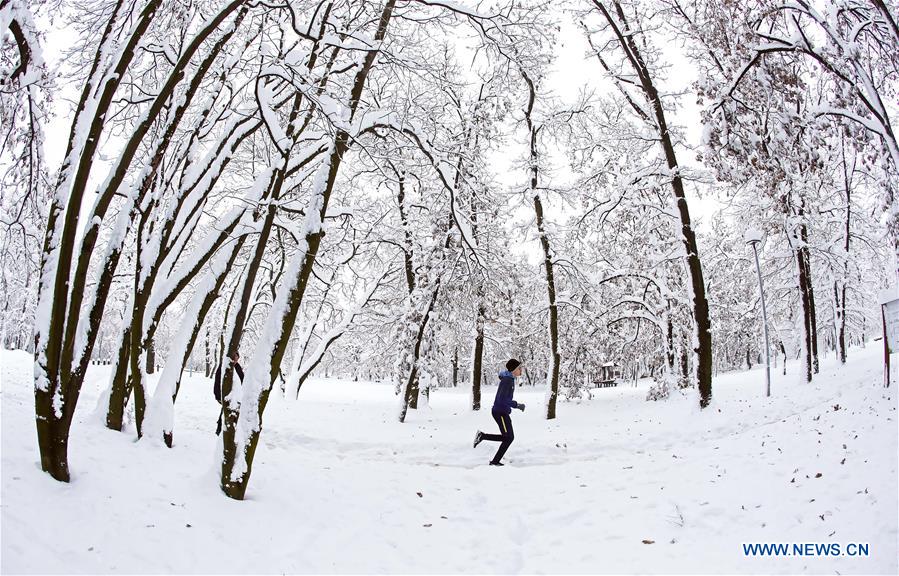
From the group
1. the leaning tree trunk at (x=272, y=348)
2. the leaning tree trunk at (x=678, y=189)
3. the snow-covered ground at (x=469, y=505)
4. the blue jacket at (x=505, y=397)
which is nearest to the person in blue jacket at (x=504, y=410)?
the blue jacket at (x=505, y=397)

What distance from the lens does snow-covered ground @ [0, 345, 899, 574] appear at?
430 cm

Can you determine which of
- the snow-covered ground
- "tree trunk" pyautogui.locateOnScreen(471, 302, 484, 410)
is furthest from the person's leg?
"tree trunk" pyautogui.locateOnScreen(471, 302, 484, 410)

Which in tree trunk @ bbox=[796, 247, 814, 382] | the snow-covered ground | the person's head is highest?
tree trunk @ bbox=[796, 247, 814, 382]

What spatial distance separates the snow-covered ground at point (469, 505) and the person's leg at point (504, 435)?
1.29 feet

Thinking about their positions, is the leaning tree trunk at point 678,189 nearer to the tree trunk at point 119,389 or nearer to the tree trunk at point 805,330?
the tree trunk at point 805,330

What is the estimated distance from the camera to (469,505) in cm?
692

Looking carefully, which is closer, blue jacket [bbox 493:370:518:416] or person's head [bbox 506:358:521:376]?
blue jacket [bbox 493:370:518:416]

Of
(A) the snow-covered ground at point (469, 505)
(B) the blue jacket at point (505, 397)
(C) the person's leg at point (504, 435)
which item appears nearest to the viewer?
(A) the snow-covered ground at point (469, 505)

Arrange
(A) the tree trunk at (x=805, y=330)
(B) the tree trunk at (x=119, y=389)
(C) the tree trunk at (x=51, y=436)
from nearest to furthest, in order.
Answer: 1. (C) the tree trunk at (x=51, y=436)
2. (B) the tree trunk at (x=119, y=389)
3. (A) the tree trunk at (x=805, y=330)

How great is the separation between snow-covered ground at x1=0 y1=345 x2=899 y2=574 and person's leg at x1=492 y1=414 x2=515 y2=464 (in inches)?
15.5

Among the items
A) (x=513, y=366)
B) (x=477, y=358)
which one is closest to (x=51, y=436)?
(x=513, y=366)

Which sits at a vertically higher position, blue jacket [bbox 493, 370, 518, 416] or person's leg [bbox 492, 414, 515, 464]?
blue jacket [bbox 493, 370, 518, 416]

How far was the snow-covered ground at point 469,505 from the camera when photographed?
14.1 ft

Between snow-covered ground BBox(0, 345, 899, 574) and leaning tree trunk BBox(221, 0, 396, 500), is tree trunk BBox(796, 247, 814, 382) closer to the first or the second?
snow-covered ground BBox(0, 345, 899, 574)
